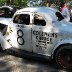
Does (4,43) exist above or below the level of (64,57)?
above

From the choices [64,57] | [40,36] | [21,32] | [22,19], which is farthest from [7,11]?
[64,57]

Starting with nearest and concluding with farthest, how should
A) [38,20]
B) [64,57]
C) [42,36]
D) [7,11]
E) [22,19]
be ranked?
[64,57] → [42,36] → [38,20] → [22,19] → [7,11]

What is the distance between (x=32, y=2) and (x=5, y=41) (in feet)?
43.3

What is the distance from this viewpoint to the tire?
23.6 feet

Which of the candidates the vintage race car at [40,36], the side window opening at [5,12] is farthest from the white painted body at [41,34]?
the side window opening at [5,12]

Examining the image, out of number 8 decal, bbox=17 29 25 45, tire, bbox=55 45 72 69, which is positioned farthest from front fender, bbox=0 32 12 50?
tire, bbox=55 45 72 69

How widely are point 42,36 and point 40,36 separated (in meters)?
0.08

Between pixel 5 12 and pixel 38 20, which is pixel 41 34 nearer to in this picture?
pixel 38 20

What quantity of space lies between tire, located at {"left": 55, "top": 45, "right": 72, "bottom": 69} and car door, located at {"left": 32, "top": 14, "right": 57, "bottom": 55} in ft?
1.01

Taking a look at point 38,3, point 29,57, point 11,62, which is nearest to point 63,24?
point 29,57

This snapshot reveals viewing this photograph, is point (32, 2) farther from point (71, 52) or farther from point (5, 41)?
point (71, 52)

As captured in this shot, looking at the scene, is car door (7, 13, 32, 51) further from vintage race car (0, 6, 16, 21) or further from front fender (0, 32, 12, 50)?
vintage race car (0, 6, 16, 21)

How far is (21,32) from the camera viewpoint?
316 inches

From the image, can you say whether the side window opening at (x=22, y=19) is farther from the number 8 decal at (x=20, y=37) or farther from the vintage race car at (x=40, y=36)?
the number 8 decal at (x=20, y=37)
